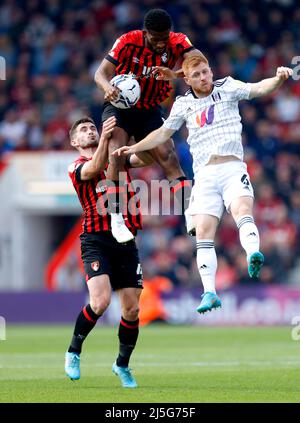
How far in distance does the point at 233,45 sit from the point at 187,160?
5.16m

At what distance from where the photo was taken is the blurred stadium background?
2183 cm

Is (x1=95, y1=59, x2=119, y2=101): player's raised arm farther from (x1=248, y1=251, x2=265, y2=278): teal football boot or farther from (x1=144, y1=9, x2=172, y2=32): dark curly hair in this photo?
(x1=248, y1=251, x2=265, y2=278): teal football boot

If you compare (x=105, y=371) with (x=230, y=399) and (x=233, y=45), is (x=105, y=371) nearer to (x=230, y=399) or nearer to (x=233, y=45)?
(x=230, y=399)

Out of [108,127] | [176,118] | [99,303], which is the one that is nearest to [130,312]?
[99,303]

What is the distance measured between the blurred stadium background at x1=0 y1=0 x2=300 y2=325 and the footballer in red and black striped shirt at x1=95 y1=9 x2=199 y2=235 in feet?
29.2

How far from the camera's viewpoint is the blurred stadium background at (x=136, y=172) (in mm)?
21828

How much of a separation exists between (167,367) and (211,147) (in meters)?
3.37

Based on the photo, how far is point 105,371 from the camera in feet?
40.8

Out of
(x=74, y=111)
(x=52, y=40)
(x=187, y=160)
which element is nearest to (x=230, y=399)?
(x=187, y=160)

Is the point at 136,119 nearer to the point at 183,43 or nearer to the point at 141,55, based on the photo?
the point at 141,55

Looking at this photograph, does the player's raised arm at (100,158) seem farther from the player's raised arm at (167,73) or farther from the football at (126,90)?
the player's raised arm at (167,73)

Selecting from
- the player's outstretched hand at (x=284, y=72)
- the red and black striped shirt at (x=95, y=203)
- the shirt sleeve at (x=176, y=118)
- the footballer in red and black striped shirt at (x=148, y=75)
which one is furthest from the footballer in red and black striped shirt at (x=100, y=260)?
the player's outstretched hand at (x=284, y=72)

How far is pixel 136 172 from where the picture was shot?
76.1 feet

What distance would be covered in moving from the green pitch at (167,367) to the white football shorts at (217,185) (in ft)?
5.77
